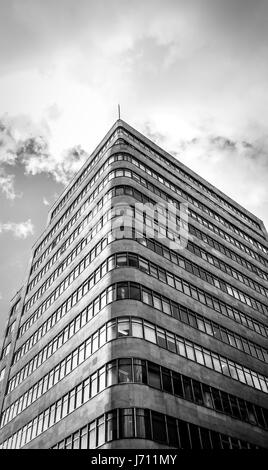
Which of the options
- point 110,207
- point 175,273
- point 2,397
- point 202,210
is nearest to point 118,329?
point 175,273

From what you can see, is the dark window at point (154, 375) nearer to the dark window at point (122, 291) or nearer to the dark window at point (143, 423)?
the dark window at point (143, 423)

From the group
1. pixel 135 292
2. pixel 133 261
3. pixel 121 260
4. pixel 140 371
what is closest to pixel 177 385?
pixel 140 371

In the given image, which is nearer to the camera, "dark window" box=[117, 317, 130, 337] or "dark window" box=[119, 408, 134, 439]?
"dark window" box=[119, 408, 134, 439]

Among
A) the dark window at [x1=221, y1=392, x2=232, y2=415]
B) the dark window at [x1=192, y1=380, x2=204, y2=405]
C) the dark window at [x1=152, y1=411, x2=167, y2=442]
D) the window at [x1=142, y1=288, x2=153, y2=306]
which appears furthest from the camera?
the window at [x1=142, y1=288, x2=153, y2=306]

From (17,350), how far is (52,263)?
1155cm

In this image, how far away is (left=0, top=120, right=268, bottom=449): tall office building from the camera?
29.6 meters

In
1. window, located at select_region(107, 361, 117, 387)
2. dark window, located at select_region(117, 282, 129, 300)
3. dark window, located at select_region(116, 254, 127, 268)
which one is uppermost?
dark window, located at select_region(116, 254, 127, 268)

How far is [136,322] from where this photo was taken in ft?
105

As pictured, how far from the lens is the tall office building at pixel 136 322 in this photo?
97.0 ft

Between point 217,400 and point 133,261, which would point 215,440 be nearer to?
point 217,400

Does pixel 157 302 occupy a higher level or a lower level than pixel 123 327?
higher

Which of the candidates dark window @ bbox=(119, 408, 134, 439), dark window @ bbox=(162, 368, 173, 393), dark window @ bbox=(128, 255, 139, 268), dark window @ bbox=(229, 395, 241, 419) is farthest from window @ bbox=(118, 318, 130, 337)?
dark window @ bbox=(229, 395, 241, 419)

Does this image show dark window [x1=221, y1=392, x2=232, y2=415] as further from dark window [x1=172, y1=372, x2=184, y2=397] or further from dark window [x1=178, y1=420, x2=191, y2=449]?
dark window [x1=178, y1=420, x2=191, y2=449]

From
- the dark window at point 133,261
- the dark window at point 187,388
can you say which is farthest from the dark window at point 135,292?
the dark window at point 187,388
